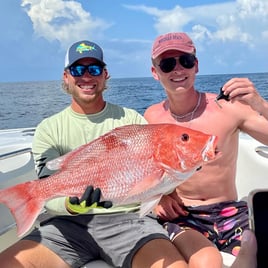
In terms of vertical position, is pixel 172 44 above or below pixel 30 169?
above

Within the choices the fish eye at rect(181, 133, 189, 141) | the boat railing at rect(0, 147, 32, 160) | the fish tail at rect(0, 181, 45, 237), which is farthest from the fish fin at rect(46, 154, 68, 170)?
the boat railing at rect(0, 147, 32, 160)

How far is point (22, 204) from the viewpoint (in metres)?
2.02

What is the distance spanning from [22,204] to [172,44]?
138 cm

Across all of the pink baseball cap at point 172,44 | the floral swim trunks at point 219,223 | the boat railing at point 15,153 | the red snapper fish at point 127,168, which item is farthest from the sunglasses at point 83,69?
the floral swim trunks at point 219,223

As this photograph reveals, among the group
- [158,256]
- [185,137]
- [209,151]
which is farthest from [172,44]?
[158,256]

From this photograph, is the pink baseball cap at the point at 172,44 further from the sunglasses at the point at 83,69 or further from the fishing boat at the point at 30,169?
the fishing boat at the point at 30,169

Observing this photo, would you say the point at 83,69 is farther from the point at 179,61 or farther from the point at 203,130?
the point at 203,130

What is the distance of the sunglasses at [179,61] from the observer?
2738mm

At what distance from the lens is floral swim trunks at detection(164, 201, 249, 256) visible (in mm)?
2523

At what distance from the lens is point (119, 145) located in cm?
198

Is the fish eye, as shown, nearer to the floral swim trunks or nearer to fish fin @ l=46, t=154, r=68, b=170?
fish fin @ l=46, t=154, r=68, b=170

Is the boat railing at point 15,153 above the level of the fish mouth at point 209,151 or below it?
below

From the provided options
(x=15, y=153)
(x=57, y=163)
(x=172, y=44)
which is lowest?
(x=15, y=153)

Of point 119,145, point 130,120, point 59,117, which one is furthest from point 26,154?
point 119,145
